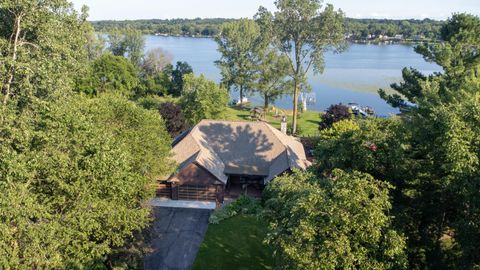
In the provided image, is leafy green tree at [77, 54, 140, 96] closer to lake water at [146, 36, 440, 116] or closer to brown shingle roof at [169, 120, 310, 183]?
lake water at [146, 36, 440, 116]

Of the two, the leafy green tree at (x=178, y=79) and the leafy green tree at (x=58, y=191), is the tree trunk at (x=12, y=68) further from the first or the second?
the leafy green tree at (x=178, y=79)

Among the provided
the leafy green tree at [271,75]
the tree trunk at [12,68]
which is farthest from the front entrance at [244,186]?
the leafy green tree at [271,75]

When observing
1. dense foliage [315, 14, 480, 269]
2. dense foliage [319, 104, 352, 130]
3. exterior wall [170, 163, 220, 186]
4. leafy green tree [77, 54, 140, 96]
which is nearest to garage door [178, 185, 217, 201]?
exterior wall [170, 163, 220, 186]

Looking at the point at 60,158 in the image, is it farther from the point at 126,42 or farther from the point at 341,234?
the point at 126,42

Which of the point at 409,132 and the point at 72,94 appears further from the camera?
the point at 72,94

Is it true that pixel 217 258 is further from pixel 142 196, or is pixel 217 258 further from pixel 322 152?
pixel 322 152

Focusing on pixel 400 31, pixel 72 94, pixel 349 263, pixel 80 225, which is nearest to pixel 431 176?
pixel 349 263

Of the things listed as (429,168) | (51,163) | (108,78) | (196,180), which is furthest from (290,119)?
(51,163)
